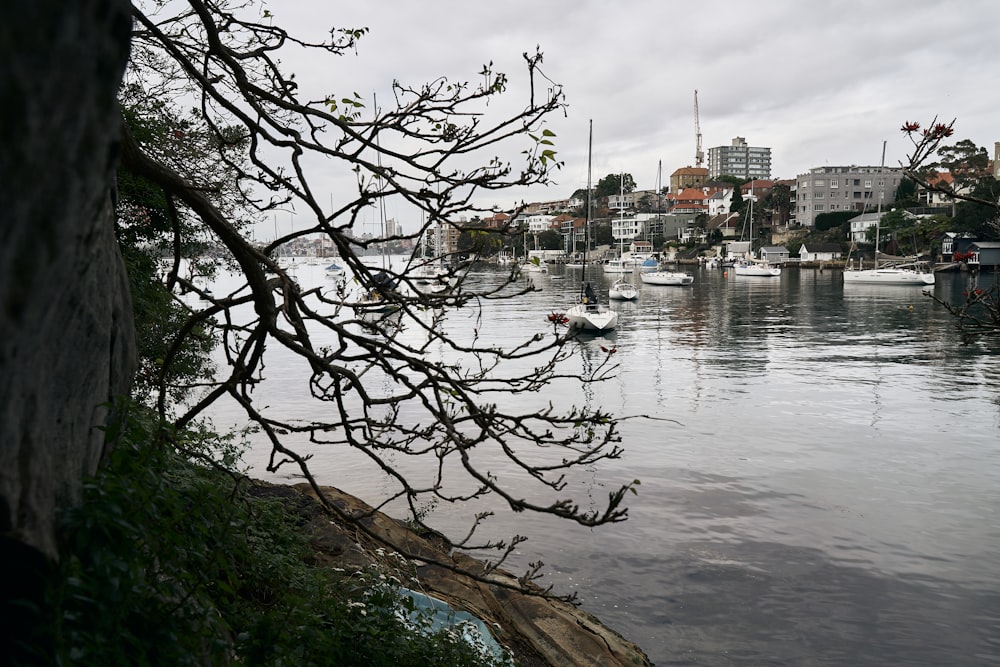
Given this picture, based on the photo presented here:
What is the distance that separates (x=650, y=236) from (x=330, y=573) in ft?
540

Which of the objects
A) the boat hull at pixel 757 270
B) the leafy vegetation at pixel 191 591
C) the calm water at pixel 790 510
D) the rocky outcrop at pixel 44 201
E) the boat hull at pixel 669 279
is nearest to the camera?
the rocky outcrop at pixel 44 201

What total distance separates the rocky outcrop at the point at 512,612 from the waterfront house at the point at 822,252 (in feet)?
387

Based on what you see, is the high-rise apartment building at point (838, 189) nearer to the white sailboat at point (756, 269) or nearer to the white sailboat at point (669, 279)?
the white sailboat at point (756, 269)

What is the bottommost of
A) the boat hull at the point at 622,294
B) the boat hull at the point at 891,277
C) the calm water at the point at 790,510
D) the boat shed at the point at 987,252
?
the calm water at the point at 790,510

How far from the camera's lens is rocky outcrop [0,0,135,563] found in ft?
7.06

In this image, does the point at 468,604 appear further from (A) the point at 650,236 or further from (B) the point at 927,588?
(A) the point at 650,236

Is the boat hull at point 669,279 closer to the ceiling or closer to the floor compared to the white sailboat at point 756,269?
closer to the floor

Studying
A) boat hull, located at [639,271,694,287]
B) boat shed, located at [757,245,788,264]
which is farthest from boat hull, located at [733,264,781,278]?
boat hull, located at [639,271,694,287]

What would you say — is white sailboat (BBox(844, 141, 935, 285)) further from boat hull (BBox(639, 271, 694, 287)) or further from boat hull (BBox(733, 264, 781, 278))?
boat hull (BBox(639, 271, 694, 287))

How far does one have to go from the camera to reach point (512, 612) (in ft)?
34.1

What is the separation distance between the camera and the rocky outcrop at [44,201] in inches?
84.7

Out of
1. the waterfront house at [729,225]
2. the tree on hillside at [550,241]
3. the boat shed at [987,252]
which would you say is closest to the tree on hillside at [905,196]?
the boat shed at [987,252]

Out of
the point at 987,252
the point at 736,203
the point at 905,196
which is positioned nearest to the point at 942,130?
the point at 987,252

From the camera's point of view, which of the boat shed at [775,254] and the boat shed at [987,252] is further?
the boat shed at [775,254]
